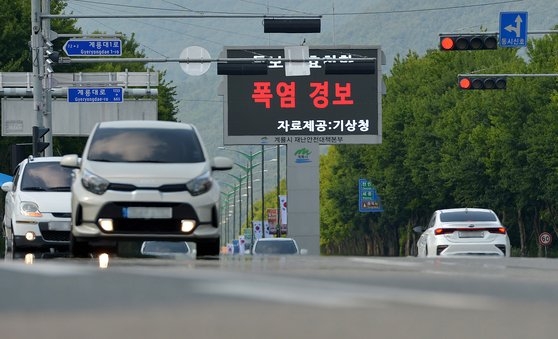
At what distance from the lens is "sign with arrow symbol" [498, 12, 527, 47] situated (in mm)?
39531

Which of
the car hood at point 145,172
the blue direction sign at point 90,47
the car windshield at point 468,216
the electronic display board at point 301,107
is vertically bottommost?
the car windshield at point 468,216

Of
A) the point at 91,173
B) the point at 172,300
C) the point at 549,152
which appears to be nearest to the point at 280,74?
the point at 549,152

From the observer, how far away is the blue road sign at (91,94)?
49.5m

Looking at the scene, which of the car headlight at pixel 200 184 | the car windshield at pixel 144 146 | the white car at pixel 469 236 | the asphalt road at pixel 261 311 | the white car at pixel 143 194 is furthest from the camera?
the white car at pixel 469 236

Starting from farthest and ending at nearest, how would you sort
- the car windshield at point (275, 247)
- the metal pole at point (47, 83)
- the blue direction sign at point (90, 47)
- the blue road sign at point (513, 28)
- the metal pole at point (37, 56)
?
the metal pole at point (47, 83), the car windshield at point (275, 247), the blue direction sign at point (90, 47), the metal pole at point (37, 56), the blue road sign at point (513, 28)

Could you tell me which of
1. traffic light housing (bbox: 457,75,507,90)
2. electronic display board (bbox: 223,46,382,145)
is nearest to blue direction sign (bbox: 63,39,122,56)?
traffic light housing (bbox: 457,75,507,90)

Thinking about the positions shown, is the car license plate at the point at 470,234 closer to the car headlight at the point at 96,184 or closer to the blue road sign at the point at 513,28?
the blue road sign at the point at 513,28

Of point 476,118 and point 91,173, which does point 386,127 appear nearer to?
point 476,118

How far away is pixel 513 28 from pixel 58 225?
56.3 ft

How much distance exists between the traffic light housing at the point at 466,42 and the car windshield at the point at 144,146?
1687 centimetres

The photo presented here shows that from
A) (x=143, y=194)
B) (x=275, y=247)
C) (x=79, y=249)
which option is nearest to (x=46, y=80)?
(x=275, y=247)

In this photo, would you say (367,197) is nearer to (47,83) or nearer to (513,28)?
(47,83)

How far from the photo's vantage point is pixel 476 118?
86125 millimetres

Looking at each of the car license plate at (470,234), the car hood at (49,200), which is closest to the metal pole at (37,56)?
the car license plate at (470,234)
